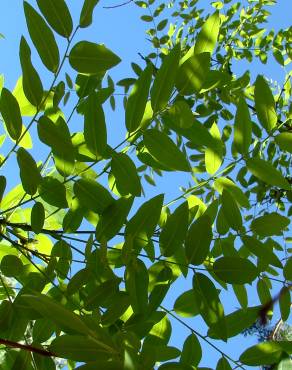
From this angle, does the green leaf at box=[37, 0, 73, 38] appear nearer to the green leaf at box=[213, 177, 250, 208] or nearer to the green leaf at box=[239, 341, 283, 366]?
the green leaf at box=[213, 177, 250, 208]

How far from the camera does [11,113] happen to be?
119 centimetres

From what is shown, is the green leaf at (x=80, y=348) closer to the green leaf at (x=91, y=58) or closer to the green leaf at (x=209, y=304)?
the green leaf at (x=209, y=304)

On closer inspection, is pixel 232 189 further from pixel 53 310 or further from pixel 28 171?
pixel 53 310

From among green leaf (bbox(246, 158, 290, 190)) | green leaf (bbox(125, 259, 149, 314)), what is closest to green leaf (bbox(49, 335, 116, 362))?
green leaf (bbox(125, 259, 149, 314))

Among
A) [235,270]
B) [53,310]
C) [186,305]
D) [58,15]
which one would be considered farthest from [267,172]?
[53,310]

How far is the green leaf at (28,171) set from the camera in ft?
3.82

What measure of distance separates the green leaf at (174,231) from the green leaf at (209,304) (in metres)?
0.08

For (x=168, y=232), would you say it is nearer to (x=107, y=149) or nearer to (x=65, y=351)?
(x=107, y=149)

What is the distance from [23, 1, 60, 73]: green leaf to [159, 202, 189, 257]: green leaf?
417 millimetres

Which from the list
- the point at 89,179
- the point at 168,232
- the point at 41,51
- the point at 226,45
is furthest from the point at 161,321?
the point at 226,45

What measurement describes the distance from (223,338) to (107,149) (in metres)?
0.48

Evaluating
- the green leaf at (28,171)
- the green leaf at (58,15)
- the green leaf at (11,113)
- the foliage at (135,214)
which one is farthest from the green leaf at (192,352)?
the green leaf at (58,15)

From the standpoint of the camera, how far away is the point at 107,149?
1249 millimetres

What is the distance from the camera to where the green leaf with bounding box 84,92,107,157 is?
1186 millimetres
